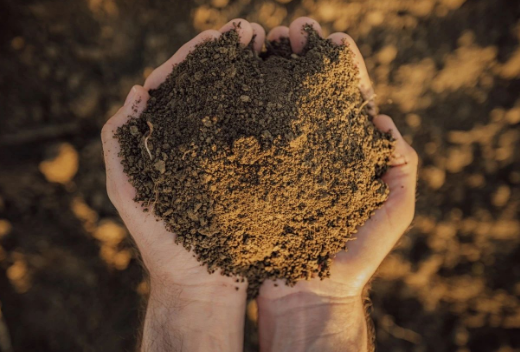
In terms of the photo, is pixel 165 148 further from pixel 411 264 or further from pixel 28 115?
pixel 411 264

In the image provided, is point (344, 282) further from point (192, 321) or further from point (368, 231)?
point (192, 321)

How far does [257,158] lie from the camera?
120cm

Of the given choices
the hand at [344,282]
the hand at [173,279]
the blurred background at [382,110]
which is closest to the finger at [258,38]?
the hand at [173,279]

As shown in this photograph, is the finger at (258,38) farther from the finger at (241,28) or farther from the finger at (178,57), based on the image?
the finger at (178,57)

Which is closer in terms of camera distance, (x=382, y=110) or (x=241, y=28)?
(x=241, y=28)

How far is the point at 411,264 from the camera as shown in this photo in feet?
5.95

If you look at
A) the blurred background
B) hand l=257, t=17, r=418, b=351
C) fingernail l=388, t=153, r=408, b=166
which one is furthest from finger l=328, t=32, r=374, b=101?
the blurred background

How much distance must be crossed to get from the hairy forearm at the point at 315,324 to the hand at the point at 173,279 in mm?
167

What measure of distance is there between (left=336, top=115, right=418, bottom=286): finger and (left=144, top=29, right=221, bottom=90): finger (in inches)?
28.8

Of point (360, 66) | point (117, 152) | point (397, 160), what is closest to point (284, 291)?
point (397, 160)

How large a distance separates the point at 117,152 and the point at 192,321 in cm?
69

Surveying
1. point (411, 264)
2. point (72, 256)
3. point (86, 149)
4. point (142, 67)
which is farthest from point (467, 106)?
point (72, 256)

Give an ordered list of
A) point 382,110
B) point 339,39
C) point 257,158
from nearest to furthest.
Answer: point 257,158 → point 339,39 → point 382,110

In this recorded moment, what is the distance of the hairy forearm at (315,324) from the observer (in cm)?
143
